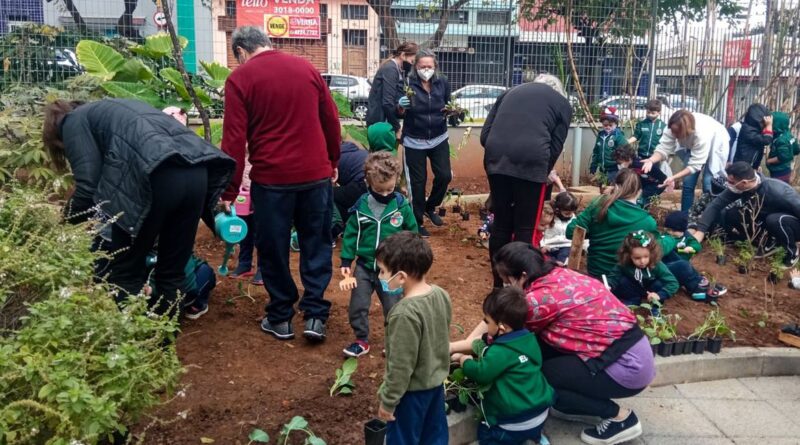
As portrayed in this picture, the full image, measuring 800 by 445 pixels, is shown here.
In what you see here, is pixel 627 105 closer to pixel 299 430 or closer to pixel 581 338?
pixel 581 338

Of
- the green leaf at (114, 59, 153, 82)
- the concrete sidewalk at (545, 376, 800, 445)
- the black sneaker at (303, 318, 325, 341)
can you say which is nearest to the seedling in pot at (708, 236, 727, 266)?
the concrete sidewalk at (545, 376, 800, 445)

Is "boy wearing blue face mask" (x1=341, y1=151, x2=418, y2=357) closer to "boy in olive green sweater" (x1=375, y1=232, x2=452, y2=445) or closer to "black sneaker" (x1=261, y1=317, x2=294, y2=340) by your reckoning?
"black sneaker" (x1=261, y1=317, x2=294, y2=340)

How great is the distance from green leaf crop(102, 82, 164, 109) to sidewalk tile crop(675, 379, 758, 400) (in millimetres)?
5279

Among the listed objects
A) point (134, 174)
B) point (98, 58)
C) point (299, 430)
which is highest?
point (98, 58)

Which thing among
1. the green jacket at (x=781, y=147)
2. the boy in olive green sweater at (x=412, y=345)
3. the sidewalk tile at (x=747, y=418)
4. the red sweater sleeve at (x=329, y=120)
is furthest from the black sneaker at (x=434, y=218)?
the boy in olive green sweater at (x=412, y=345)

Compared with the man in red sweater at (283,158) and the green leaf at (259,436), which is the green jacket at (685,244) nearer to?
the man in red sweater at (283,158)

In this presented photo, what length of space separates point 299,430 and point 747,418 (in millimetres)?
2703

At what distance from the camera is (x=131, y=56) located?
26.5 feet

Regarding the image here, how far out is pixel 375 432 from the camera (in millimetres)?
3189

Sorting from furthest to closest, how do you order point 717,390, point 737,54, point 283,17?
point 737,54
point 283,17
point 717,390

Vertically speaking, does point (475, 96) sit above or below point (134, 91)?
below

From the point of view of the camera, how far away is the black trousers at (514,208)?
5141 millimetres

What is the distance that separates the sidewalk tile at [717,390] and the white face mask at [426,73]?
3.71 metres

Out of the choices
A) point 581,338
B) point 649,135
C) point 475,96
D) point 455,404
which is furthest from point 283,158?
point 475,96
